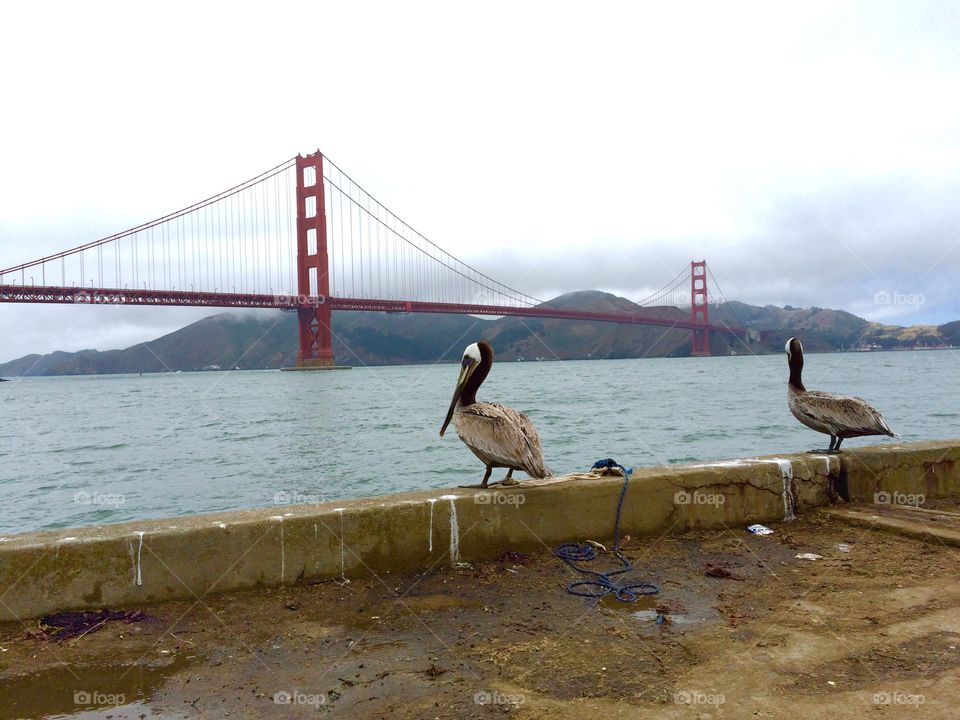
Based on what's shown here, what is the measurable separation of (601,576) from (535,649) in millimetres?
937

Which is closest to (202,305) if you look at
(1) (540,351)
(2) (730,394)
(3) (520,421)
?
(2) (730,394)

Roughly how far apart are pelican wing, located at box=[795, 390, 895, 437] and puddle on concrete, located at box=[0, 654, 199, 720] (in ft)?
16.4

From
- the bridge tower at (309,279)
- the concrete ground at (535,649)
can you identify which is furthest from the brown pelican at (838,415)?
the bridge tower at (309,279)

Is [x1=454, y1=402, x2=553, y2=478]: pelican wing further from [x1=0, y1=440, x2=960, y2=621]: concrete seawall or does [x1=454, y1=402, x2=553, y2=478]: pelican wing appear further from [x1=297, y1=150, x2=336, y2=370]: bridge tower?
[x1=297, y1=150, x2=336, y2=370]: bridge tower

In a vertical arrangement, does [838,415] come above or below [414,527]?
above

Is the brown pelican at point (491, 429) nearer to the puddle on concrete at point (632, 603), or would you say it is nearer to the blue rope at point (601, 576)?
the blue rope at point (601, 576)

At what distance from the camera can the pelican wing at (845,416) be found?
219 inches

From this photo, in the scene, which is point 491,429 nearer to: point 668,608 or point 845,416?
point 668,608

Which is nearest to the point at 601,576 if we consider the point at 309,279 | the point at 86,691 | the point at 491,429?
the point at 491,429

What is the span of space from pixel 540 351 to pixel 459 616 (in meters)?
106

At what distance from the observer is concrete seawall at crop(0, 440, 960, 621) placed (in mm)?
3463

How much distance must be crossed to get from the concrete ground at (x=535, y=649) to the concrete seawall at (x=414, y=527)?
0.14 metres

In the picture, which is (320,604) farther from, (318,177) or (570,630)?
(318,177)

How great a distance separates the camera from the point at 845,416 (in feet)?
18.4
